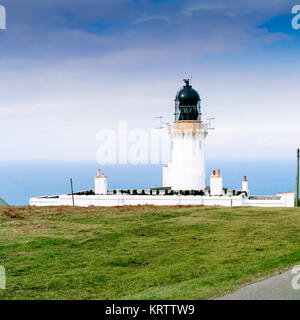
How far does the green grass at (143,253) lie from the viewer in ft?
39.0

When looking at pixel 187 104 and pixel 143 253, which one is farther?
pixel 187 104

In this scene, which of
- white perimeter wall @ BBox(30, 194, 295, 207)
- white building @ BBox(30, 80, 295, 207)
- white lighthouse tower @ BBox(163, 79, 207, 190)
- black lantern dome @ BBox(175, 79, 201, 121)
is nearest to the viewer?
white perimeter wall @ BBox(30, 194, 295, 207)

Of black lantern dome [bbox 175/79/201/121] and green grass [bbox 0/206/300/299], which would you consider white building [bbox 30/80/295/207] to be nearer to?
black lantern dome [bbox 175/79/201/121]

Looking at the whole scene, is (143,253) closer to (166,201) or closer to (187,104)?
(166,201)

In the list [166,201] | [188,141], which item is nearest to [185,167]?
[188,141]

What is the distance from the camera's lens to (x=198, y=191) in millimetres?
37000

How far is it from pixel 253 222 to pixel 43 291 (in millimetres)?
12147

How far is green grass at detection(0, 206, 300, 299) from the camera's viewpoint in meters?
11.9

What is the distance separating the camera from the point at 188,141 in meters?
38.5

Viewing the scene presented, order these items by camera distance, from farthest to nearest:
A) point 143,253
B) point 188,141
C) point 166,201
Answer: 1. point 188,141
2. point 166,201
3. point 143,253

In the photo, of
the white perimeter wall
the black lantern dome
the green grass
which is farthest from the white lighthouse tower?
the green grass

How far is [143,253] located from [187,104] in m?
24.6

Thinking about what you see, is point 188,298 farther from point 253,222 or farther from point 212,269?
point 253,222

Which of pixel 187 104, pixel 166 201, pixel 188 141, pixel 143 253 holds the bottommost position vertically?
pixel 143 253
